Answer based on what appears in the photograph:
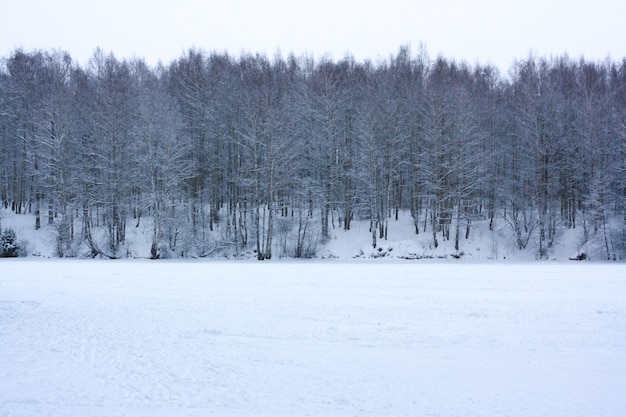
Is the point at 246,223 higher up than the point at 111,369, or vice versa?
the point at 246,223

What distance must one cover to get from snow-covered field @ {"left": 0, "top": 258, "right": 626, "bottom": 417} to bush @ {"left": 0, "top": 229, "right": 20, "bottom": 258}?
21513mm

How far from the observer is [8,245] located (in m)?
33.6

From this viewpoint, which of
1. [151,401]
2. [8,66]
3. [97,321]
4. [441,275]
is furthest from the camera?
[8,66]

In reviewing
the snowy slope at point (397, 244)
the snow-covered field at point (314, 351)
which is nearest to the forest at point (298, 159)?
the snowy slope at point (397, 244)

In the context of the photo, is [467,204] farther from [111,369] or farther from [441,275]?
[111,369]

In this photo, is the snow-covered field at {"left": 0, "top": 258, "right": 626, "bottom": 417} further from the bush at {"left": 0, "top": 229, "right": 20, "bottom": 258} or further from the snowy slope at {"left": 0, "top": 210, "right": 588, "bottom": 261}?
the bush at {"left": 0, "top": 229, "right": 20, "bottom": 258}

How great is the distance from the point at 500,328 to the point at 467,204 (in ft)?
97.7

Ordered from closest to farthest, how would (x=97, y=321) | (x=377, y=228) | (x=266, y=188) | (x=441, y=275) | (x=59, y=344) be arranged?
(x=59, y=344) < (x=97, y=321) < (x=441, y=275) < (x=266, y=188) < (x=377, y=228)

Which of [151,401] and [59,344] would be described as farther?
[59,344]

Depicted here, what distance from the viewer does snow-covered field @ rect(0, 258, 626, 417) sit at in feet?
20.6

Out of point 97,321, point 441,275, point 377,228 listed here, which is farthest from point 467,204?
point 97,321

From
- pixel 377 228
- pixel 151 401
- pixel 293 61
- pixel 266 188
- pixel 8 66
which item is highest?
pixel 293 61

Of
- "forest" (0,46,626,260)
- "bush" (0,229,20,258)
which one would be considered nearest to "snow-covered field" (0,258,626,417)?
"forest" (0,46,626,260)

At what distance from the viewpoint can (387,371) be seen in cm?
743
